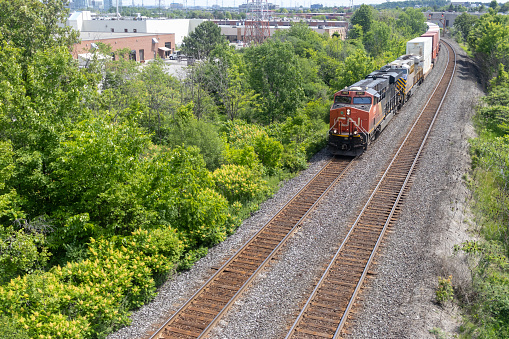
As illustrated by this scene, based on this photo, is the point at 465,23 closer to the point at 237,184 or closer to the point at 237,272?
the point at 237,184

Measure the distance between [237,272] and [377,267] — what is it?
4553 mm

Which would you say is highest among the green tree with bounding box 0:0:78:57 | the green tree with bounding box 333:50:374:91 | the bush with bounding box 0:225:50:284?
the green tree with bounding box 0:0:78:57

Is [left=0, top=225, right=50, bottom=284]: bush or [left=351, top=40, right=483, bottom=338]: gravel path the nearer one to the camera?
[left=351, top=40, right=483, bottom=338]: gravel path

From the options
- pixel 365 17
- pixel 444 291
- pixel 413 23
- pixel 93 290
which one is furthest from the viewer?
pixel 413 23

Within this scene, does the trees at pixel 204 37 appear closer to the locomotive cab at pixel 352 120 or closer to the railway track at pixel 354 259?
the locomotive cab at pixel 352 120

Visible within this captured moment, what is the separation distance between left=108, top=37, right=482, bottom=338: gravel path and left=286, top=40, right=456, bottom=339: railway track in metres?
0.34

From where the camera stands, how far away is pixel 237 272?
13945 millimetres

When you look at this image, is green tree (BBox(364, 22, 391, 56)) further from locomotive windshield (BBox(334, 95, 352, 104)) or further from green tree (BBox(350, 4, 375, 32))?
locomotive windshield (BBox(334, 95, 352, 104))

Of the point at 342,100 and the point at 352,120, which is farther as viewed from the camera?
the point at 342,100

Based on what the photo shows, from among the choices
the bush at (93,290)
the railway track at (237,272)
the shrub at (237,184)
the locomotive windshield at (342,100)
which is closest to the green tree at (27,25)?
the shrub at (237,184)

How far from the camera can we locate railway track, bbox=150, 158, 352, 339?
11500 mm

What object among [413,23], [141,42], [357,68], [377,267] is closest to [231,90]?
[357,68]

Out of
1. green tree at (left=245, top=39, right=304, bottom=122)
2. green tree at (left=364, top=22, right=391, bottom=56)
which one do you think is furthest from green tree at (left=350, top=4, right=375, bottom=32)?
green tree at (left=245, top=39, right=304, bottom=122)

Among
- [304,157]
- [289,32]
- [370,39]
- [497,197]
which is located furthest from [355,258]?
[370,39]
